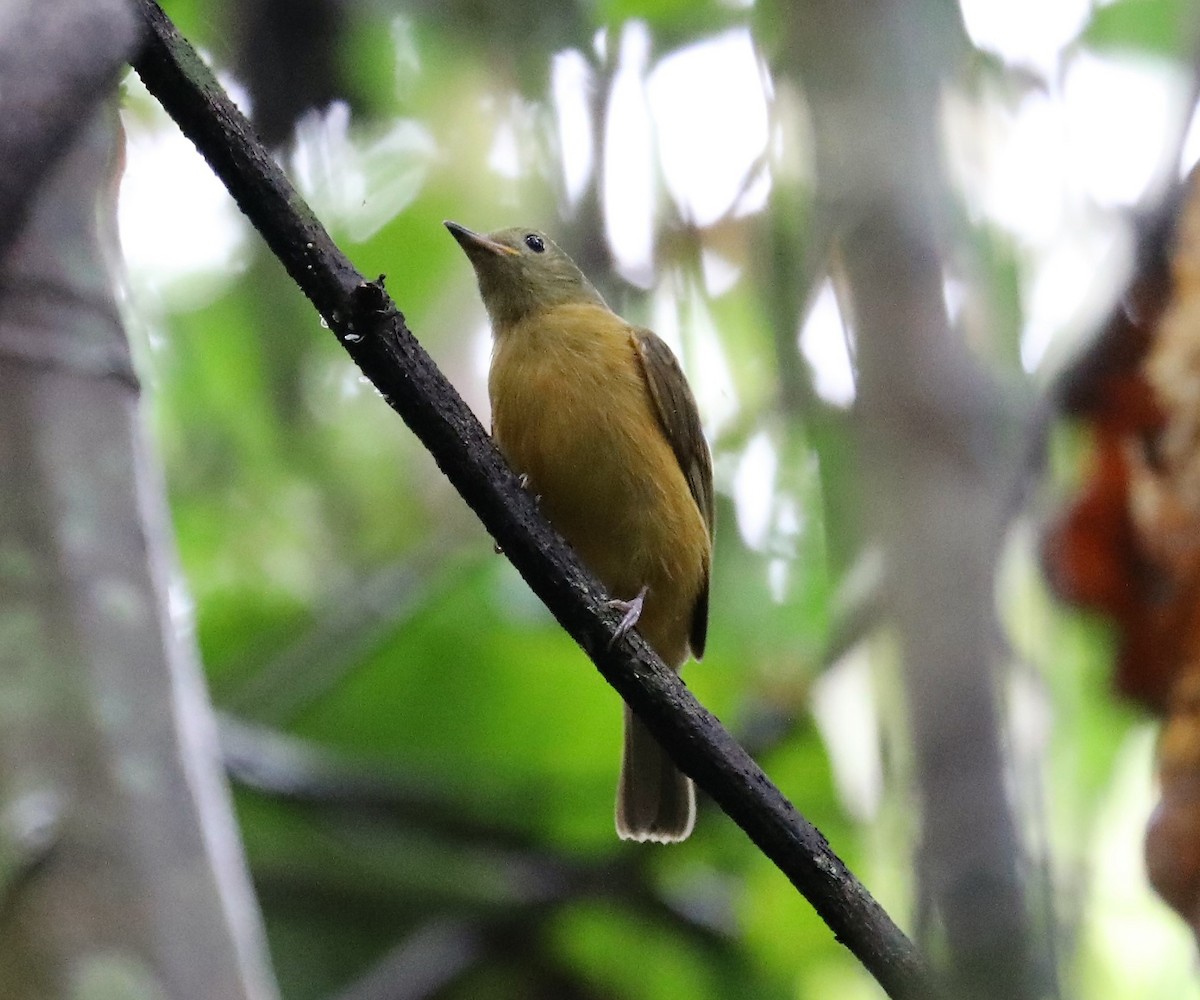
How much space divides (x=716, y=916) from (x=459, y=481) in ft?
10.9

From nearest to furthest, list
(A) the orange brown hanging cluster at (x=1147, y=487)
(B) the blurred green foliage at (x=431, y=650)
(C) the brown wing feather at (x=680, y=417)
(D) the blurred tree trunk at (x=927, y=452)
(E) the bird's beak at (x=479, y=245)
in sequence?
(D) the blurred tree trunk at (x=927, y=452) < (A) the orange brown hanging cluster at (x=1147, y=487) < (C) the brown wing feather at (x=680, y=417) < (E) the bird's beak at (x=479, y=245) < (B) the blurred green foliage at (x=431, y=650)

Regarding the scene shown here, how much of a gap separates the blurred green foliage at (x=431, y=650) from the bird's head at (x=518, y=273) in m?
0.17

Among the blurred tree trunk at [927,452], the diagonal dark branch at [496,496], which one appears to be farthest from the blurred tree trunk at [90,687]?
the blurred tree trunk at [927,452]

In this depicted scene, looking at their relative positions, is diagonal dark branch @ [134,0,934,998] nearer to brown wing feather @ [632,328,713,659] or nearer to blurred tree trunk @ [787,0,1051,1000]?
blurred tree trunk @ [787,0,1051,1000]

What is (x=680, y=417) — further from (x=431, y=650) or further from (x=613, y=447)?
(x=431, y=650)

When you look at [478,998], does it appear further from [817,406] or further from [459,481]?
[817,406]

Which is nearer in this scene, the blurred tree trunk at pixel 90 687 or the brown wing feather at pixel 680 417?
the blurred tree trunk at pixel 90 687

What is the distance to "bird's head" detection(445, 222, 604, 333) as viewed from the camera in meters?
4.96

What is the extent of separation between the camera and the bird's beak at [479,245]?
486 cm

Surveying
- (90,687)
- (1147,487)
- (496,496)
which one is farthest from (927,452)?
(90,687)

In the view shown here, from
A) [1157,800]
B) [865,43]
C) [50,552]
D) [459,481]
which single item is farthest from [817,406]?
[50,552]

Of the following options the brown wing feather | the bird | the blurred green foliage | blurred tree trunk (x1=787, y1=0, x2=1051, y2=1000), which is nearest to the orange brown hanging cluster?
blurred tree trunk (x1=787, y1=0, x2=1051, y2=1000)

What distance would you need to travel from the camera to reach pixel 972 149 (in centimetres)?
263

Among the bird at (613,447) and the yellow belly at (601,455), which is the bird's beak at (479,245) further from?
the yellow belly at (601,455)
